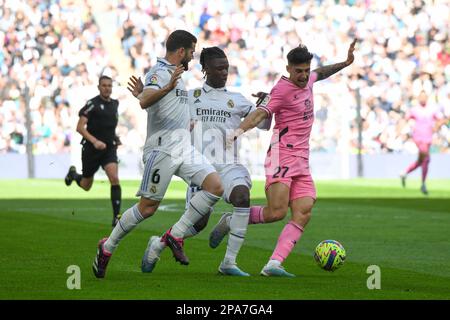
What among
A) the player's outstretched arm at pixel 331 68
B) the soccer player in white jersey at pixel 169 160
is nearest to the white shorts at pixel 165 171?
the soccer player in white jersey at pixel 169 160

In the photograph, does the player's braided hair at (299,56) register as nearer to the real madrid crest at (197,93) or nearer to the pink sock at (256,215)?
the real madrid crest at (197,93)

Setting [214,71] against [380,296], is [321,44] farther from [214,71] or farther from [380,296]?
[380,296]

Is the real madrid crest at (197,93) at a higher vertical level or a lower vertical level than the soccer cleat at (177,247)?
higher

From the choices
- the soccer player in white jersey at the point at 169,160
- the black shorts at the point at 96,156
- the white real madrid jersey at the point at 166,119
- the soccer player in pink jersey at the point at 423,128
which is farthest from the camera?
the soccer player in pink jersey at the point at 423,128

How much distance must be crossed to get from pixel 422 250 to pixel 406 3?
25.3 meters

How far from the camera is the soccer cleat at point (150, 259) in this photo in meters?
9.63

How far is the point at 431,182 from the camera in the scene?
31.3m

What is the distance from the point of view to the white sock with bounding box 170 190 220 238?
9500 millimetres

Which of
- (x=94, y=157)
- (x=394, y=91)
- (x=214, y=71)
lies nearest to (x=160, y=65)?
(x=214, y=71)

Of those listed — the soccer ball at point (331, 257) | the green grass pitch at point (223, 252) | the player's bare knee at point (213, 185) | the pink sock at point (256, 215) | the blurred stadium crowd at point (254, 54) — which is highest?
the blurred stadium crowd at point (254, 54)

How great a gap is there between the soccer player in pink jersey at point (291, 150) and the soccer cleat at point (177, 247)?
0.95 metres

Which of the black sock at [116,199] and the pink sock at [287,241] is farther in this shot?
the black sock at [116,199]

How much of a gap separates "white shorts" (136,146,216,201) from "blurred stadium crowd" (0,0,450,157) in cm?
2317

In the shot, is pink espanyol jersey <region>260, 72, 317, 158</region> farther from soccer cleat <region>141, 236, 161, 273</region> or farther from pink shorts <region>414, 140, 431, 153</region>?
pink shorts <region>414, 140, 431, 153</region>
